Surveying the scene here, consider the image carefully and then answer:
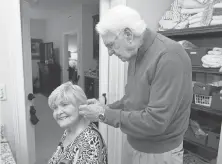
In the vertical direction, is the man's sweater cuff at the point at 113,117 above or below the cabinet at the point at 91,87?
above

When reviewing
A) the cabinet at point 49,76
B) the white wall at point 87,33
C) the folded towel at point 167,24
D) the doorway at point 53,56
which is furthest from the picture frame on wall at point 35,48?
the folded towel at point 167,24

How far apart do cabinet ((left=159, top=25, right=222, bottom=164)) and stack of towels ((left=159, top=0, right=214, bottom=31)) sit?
65mm

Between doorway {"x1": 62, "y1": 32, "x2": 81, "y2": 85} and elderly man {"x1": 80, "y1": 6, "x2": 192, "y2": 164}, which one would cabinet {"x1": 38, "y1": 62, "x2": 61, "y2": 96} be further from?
elderly man {"x1": 80, "y1": 6, "x2": 192, "y2": 164}

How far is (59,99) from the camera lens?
1260 mm

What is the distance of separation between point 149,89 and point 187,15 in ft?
3.84

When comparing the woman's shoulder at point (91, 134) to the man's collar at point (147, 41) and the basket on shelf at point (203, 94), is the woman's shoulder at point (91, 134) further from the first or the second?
the basket on shelf at point (203, 94)

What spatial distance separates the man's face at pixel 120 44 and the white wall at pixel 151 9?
1.03 metres

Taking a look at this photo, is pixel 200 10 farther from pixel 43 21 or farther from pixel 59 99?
pixel 43 21

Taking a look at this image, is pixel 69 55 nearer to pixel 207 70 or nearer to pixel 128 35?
pixel 207 70

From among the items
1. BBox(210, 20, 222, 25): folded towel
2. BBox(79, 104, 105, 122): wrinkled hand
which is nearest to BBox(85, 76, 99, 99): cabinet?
BBox(210, 20, 222, 25): folded towel

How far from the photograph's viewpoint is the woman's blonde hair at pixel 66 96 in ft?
4.13

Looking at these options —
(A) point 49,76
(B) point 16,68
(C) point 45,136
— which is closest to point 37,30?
(A) point 49,76

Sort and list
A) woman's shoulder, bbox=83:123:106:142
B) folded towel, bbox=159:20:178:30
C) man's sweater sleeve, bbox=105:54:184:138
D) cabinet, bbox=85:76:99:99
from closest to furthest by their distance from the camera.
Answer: man's sweater sleeve, bbox=105:54:184:138
woman's shoulder, bbox=83:123:106:142
folded towel, bbox=159:20:178:30
cabinet, bbox=85:76:99:99

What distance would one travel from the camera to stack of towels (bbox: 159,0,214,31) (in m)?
1.73
